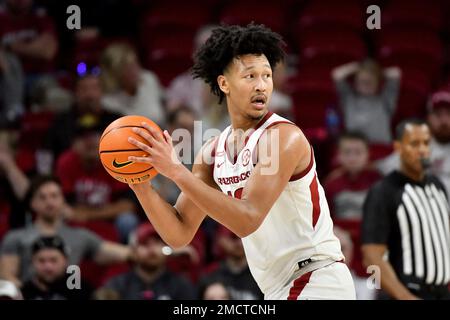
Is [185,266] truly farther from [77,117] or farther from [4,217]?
[77,117]

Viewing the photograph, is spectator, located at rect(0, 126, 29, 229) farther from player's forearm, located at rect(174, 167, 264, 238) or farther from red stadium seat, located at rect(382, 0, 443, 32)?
red stadium seat, located at rect(382, 0, 443, 32)

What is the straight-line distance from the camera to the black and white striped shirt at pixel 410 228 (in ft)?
18.9

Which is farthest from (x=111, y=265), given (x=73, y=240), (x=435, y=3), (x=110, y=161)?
(x=435, y=3)

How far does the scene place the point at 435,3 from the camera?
32.8 feet

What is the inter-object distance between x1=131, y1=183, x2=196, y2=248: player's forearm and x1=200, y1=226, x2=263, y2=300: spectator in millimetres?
2352

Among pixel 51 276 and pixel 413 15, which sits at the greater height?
pixel 413 15

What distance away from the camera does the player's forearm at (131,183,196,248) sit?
4336 mm

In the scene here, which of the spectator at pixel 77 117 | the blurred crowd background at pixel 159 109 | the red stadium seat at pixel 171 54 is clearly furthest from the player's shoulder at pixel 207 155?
the red stadium seat at pixel 171 54

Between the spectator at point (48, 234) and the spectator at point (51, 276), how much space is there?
42 centimetres

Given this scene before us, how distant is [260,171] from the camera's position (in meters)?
4.00

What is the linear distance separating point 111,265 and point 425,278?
9.35ft

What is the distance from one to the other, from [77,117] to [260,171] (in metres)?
4.97

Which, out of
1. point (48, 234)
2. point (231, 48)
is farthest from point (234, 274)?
point (231, 48)
